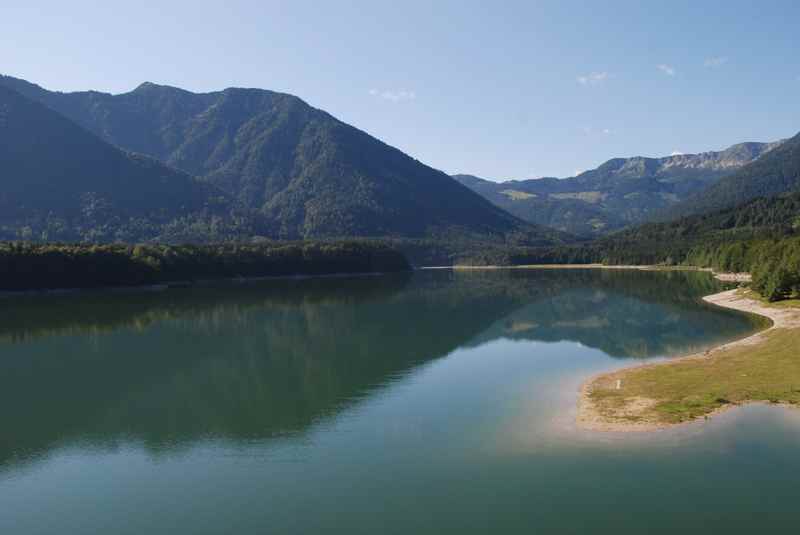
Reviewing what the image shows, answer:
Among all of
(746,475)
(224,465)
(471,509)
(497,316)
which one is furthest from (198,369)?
(497,316)

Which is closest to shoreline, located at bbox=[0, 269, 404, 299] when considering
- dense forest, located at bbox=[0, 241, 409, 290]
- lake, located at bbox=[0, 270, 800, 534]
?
dense forest, located at bbox=[0, 241, 409, 290]

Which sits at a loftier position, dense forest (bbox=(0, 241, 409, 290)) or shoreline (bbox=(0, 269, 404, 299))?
dense forest (bbox=(0, 241, 409, 290))

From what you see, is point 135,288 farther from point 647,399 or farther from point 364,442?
point 647,399

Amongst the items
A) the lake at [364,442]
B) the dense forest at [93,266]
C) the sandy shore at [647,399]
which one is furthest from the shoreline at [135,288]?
the sandy shore at [647,399]

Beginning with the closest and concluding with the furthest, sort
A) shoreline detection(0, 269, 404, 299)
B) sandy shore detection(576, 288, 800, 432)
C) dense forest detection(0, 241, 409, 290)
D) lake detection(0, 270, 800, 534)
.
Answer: lake detection(0, 270, 800, 534) < sandy shore detection(576, 288, 800, 432) < shoreline detection(0, 269, 404, 299) < dense forest detection(0, 241, 409, 290)

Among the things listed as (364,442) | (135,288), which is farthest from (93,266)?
(364,442)

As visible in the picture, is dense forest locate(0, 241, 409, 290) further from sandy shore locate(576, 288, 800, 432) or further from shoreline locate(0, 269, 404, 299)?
sandy shore locate(576, 288, 800, 432)

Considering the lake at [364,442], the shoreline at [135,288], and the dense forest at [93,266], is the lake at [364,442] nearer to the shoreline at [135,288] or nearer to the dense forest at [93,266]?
the shoreline at [135,288]
